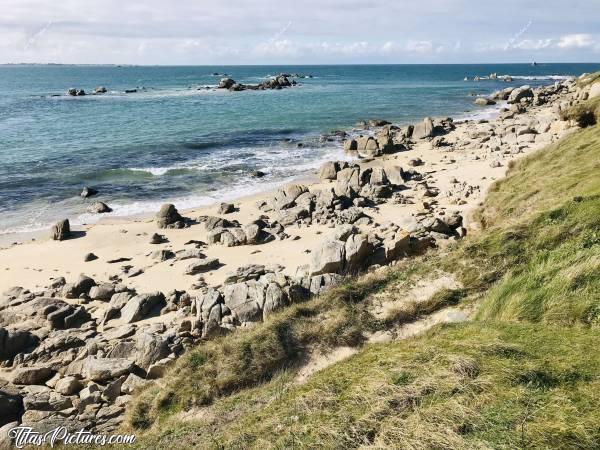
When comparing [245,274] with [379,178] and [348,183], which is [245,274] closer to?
[348,183]

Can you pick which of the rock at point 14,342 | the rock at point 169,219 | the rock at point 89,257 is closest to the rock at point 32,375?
the rock at point 14,342

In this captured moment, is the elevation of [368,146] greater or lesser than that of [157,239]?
greater

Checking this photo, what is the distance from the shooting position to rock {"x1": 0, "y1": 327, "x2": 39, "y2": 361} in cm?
1353

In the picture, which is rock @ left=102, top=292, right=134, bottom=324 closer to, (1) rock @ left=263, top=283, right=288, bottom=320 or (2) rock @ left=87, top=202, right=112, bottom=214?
(1) rock @ left=263, top=283, right=288, bottom=320

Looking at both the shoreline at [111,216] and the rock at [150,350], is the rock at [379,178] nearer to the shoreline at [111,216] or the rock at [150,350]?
the shoreline at [111,216]

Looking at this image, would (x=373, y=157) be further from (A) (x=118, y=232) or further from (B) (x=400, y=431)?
(B) (x=400, y=431)

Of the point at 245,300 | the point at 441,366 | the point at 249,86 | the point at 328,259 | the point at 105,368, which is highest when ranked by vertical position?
the point at 249,86

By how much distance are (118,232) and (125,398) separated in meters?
13.9

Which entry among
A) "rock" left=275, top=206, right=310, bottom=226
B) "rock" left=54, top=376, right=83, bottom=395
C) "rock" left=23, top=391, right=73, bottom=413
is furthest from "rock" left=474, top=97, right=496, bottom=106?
"rock" left=23, top=391, right=73, bottom=413

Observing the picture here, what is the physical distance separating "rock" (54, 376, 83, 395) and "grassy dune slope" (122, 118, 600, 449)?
225cm

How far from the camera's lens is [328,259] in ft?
50.9

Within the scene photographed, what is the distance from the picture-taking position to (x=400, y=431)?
6203mm

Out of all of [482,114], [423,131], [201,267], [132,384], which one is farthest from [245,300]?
[482,114]

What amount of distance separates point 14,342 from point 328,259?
10471mm
